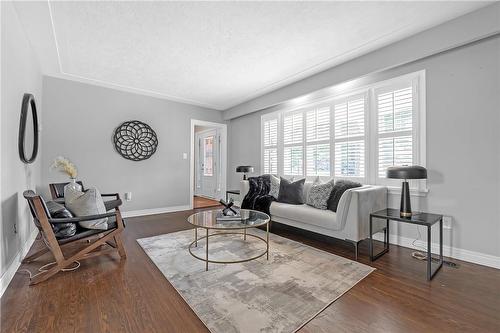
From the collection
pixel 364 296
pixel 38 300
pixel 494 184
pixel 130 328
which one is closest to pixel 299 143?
pixel 494 184

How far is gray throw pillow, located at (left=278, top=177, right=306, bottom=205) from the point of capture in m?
3.56

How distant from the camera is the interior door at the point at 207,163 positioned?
656 cm

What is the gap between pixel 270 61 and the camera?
3270 millimetres


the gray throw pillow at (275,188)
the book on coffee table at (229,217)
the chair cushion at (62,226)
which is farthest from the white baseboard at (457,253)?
the chair cushion at (62,226)

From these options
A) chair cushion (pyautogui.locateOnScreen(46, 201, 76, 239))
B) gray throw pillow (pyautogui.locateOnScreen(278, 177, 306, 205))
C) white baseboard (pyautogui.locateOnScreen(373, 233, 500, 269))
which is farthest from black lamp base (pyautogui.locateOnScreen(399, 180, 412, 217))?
chair cushion (pyautogui.locateOnScreen(46, 201, 76, 239))

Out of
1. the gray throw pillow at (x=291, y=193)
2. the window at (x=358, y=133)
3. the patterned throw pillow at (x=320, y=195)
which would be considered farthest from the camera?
the gray throw pillow at (x=291, y=193)

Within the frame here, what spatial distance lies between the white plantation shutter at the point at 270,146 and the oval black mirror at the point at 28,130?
3798mm

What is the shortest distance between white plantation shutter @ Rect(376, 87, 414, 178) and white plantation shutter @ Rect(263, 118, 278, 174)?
82.4 inches

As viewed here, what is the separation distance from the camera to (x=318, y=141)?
3.99 metres

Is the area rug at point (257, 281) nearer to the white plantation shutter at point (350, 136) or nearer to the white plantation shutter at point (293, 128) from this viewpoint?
the white plantation shutter at point (350, 136)

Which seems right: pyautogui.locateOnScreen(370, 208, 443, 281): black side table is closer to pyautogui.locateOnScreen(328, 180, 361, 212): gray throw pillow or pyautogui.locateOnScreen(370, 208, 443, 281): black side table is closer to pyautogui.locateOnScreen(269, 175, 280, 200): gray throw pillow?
pyautogui.locateOnScreen(328, 180, 361, 212): gray throw pillow

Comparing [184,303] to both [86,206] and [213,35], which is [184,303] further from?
[213,35]

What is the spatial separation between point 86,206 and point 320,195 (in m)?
2.79

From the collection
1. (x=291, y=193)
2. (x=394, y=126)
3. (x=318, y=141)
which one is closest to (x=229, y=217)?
(x=291, y=193)
